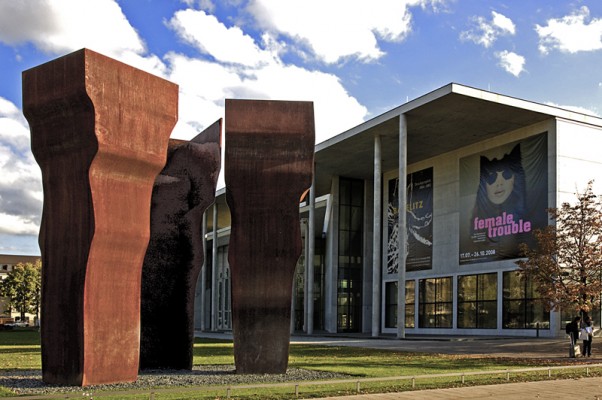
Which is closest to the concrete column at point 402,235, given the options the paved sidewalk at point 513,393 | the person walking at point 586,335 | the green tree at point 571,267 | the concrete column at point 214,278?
the green tree at point 571,267

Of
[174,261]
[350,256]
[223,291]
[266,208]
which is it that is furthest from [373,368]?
[223,291]

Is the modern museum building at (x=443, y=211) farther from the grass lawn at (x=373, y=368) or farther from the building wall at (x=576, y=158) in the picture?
the grass lawn at (x=373, y=368)

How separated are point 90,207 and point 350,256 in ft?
149

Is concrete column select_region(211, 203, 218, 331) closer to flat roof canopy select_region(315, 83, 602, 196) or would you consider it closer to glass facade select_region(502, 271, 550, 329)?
flat roof canopy select_region(315, 83, 602, 196)

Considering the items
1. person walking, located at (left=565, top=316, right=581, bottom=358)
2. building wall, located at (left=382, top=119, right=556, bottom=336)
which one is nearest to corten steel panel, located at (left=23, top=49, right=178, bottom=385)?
person walking, located at (left=565, top=316, right=581, bottom=358)

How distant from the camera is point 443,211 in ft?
161

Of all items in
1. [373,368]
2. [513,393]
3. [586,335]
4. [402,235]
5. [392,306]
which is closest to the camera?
[513,393]

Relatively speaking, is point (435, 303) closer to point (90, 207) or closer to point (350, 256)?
point (350, 256)

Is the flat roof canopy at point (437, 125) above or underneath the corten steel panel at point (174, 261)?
above

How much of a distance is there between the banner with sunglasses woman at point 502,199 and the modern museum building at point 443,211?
0.07 metres

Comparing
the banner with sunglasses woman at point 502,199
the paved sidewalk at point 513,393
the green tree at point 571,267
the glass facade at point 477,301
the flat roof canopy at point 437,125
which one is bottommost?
the glass facade at point 477,301

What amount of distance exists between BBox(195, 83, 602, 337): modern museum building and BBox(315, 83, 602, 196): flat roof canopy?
3.0 inches

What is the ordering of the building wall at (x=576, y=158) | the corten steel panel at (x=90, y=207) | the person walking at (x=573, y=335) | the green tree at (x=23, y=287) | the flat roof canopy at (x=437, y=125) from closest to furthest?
1. the corten steel panel at (x=90, y=207)
2. the person walking at (x=573, y=335)
3. the flat roof canopy at (x=437, y=125)
4. the building wall at (x=576, y=158)
5. the green tree at (x=23, y=287)

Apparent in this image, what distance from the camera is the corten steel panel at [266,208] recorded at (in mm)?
15609
